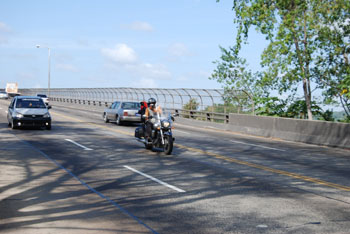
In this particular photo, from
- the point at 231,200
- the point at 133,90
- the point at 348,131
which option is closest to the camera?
the point at 231,200

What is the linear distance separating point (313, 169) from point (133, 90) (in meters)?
36.9

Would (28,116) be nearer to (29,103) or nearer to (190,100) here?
(29,103)

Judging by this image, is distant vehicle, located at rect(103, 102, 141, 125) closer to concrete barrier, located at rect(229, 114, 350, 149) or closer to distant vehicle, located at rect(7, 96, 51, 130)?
distant vehicle, located at rect(7, 96, 51, 130)

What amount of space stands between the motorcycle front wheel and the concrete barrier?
A: 8.72m

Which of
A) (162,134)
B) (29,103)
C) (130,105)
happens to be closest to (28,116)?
(29,103)

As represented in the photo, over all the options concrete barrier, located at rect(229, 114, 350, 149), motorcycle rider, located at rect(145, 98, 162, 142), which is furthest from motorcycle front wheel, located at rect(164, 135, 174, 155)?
concrete barrier, located at rect(229, 114, 350, 149)

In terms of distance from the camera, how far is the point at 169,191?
9.35 m

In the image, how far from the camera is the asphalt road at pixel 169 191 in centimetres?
688

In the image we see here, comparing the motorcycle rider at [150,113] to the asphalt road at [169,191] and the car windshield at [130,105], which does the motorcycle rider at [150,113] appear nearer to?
the asphalt road at [169,191]

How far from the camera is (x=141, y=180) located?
34.7ft

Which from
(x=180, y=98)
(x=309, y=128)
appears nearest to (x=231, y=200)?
(x=309, y=128)

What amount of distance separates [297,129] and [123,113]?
1111cm

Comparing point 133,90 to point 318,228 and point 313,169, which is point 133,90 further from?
point 318,228

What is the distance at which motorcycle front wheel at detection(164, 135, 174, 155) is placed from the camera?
1540 centimetres
